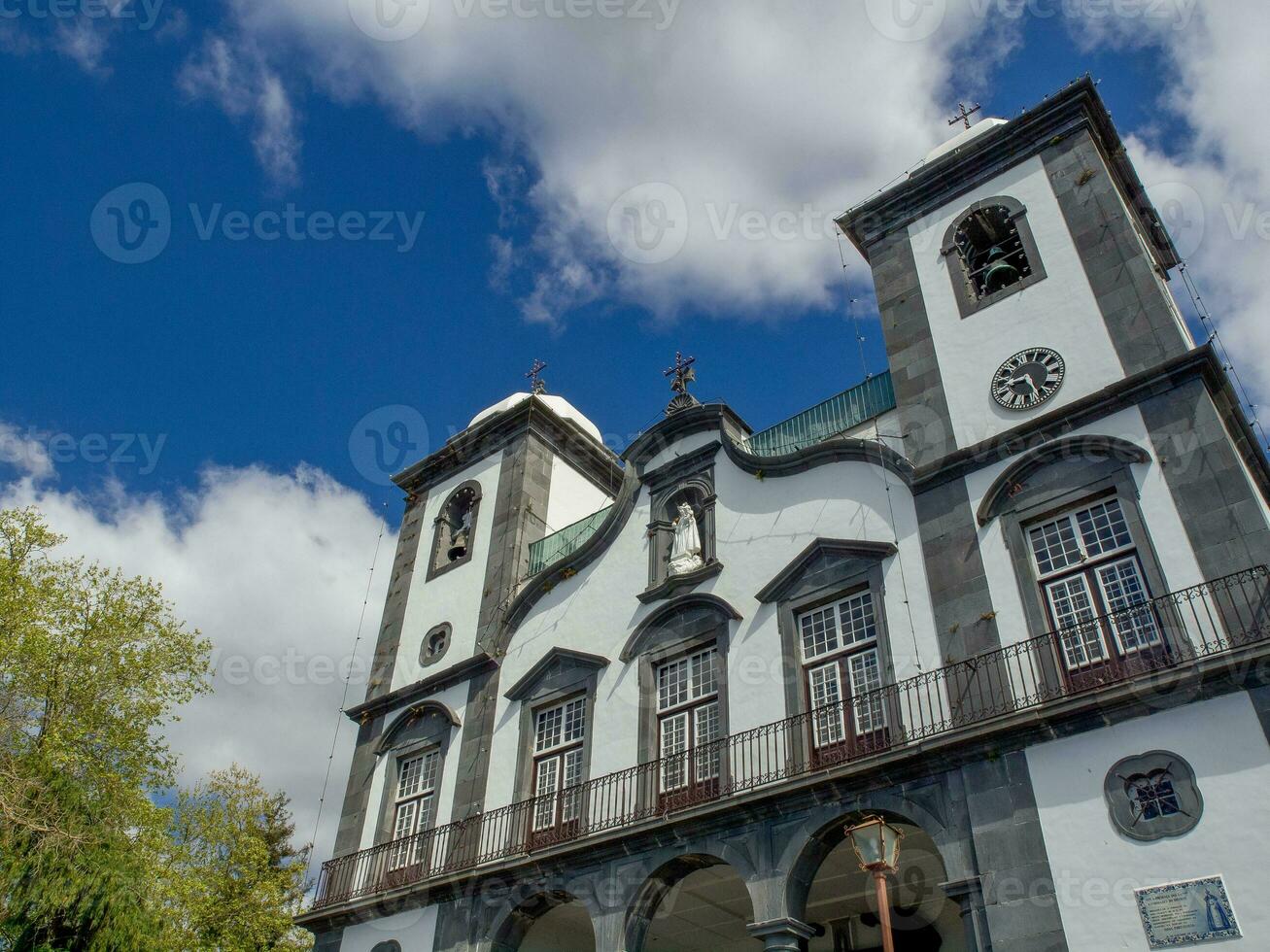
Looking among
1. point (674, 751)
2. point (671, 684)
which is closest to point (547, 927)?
point (674, 751)

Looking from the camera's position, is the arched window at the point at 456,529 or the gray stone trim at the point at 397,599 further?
the arched window at the point at 456,529

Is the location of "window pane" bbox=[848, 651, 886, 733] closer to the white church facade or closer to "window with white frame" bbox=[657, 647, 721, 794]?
the white church facade

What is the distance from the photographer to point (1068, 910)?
9945 mm

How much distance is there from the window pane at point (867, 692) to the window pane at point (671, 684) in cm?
279

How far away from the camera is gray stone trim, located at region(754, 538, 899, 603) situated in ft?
46.1

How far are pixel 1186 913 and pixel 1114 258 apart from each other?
319 inches

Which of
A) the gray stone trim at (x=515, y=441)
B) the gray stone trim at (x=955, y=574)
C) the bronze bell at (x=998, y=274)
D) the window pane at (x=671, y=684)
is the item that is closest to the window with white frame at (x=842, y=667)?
the gray stone trim at (x=955, y=574)

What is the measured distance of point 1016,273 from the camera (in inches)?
587

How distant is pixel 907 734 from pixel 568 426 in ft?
37.6

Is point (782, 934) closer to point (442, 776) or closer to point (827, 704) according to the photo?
point (827, 704)

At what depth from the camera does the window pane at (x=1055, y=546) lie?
12.2 metres

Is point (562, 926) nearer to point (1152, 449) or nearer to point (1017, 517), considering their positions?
point (1017, 517)

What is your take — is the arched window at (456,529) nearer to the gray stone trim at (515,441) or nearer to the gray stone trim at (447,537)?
the gray stone trim at (447,537)

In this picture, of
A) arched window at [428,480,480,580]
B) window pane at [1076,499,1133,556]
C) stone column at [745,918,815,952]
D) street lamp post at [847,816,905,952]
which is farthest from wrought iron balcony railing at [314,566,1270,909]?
arched window at [428,480,480,580]
